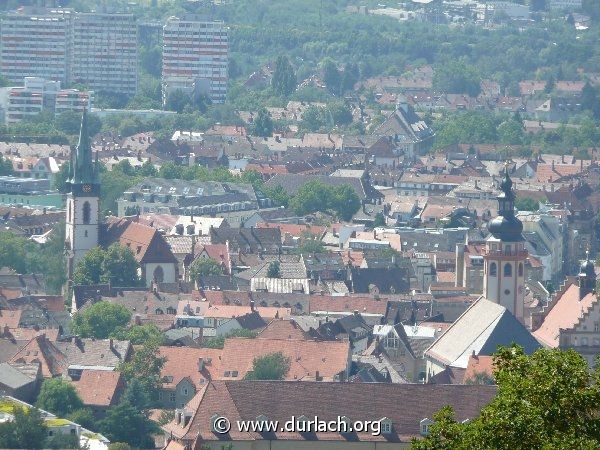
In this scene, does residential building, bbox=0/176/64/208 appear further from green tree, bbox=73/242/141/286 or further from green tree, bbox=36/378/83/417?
green tree, bbox=36/378/83/417

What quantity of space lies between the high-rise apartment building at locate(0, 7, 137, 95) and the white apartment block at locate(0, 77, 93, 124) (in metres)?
15.8

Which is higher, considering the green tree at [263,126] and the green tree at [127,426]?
the green tree at [127,426]

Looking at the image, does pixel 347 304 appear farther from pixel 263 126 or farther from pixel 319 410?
pixel 263 126

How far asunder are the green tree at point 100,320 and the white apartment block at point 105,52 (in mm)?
102497

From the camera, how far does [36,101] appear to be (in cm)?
15900

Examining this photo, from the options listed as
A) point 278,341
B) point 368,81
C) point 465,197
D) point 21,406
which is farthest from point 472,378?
point 368,81

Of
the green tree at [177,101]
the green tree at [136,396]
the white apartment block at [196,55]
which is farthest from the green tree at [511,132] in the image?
the green tree at [136,396]

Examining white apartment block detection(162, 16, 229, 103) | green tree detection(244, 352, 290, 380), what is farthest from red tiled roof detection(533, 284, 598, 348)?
white apartment block detection(162, 16, 229, 103)

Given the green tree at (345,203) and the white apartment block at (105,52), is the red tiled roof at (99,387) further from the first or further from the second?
the white apartment block at (105,52)

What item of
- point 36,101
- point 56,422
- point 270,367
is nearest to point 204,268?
point 270,367

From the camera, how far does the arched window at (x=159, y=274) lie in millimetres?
87037

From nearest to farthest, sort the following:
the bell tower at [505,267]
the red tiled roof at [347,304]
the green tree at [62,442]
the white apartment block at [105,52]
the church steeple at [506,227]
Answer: the green tree at [62,442] → the bell tower at [505,267] → the church steeple at [506,227] → the red tiled roof at [347,304] → the white apartment block at [105,52]

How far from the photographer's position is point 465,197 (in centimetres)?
11631

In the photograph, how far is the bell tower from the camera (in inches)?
2803
